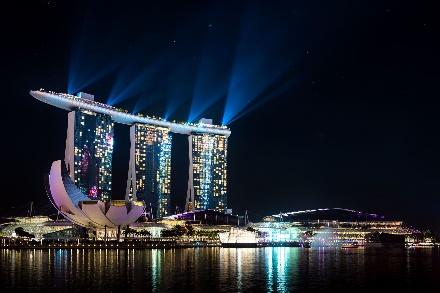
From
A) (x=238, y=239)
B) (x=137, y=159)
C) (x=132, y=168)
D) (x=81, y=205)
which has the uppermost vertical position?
(x=137, y=159)

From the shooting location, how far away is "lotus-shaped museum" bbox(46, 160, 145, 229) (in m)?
111

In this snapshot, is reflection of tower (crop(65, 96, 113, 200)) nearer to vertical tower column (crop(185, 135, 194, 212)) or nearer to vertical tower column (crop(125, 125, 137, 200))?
vertical tower column (crop(125, 125, 137, 200))

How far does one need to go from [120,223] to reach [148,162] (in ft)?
193

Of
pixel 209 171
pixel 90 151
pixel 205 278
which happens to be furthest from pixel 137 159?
pixel 205 278

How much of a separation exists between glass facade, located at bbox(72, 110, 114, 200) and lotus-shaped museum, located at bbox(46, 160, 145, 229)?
88.1ft

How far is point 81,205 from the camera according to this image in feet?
368

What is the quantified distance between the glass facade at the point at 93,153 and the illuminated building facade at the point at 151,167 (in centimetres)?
1165

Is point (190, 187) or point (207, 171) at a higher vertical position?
point (207, 171)

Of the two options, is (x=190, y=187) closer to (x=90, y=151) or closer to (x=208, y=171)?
(x=208, y=171)

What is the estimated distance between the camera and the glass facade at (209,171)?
189 meters

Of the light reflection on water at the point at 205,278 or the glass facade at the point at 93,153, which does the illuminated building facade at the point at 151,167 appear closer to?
the glass facade at the point at 93,153

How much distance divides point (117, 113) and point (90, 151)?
12477mm

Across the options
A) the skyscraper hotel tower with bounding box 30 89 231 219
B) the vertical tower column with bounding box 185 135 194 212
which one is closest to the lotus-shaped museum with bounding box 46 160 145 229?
the skyscraper hotel tower with bounding box 30 89 231 219

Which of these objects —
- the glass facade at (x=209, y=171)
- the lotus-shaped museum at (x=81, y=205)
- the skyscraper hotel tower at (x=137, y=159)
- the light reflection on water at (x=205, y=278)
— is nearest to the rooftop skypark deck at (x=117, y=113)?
the skyscraper hotel tower at (x=137, y=159)
